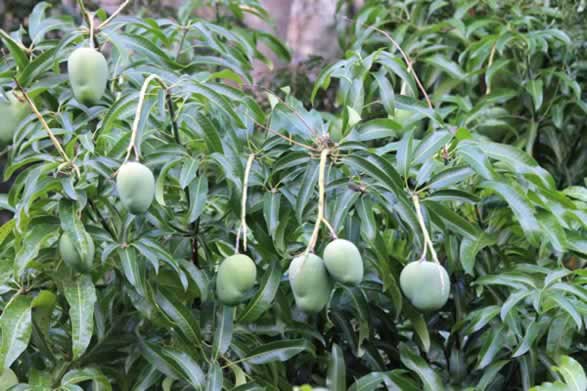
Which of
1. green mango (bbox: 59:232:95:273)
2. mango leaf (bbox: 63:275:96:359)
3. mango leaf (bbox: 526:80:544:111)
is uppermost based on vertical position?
green mango (bbox: 59:232:95:273)

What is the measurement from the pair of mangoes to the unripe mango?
0.20m

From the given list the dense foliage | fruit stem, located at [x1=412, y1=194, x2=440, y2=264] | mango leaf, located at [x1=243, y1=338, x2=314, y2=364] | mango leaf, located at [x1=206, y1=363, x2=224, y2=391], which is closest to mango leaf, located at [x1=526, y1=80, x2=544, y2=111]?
the dense foliage

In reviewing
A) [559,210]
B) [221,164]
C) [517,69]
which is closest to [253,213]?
[221,164]

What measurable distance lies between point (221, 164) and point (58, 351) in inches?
16.4

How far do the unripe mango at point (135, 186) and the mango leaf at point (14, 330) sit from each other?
273 mm

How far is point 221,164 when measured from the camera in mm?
1308

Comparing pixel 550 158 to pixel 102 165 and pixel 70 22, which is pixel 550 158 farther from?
pixel 102 165

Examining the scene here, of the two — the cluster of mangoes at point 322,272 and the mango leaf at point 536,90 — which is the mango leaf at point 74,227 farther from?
the mango leaf at point 536,90

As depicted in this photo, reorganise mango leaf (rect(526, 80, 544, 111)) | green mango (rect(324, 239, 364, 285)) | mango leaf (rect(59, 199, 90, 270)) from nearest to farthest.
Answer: green mango (rect(324, 239, 364, 285))
mango leaf (rect(59, 199, 90, 270))
mango leaf (rect(526, 80, 544, 111))

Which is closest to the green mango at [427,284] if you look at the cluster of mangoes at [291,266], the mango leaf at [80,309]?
the cluster of mangoes at [291,266]

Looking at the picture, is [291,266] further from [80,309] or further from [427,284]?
[80,309]

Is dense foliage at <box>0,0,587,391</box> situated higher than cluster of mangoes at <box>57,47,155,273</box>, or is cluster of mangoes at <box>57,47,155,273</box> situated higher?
cluster of mangoes at <box>57,47,155,273</box>

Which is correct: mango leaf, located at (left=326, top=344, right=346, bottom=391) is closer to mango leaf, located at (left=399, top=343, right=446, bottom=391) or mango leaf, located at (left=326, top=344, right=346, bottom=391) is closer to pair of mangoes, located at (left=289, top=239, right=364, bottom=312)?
mango leaf, located at (left=399, top=343, right=446, bottom=391)

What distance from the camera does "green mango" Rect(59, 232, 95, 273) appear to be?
1.25 metres
